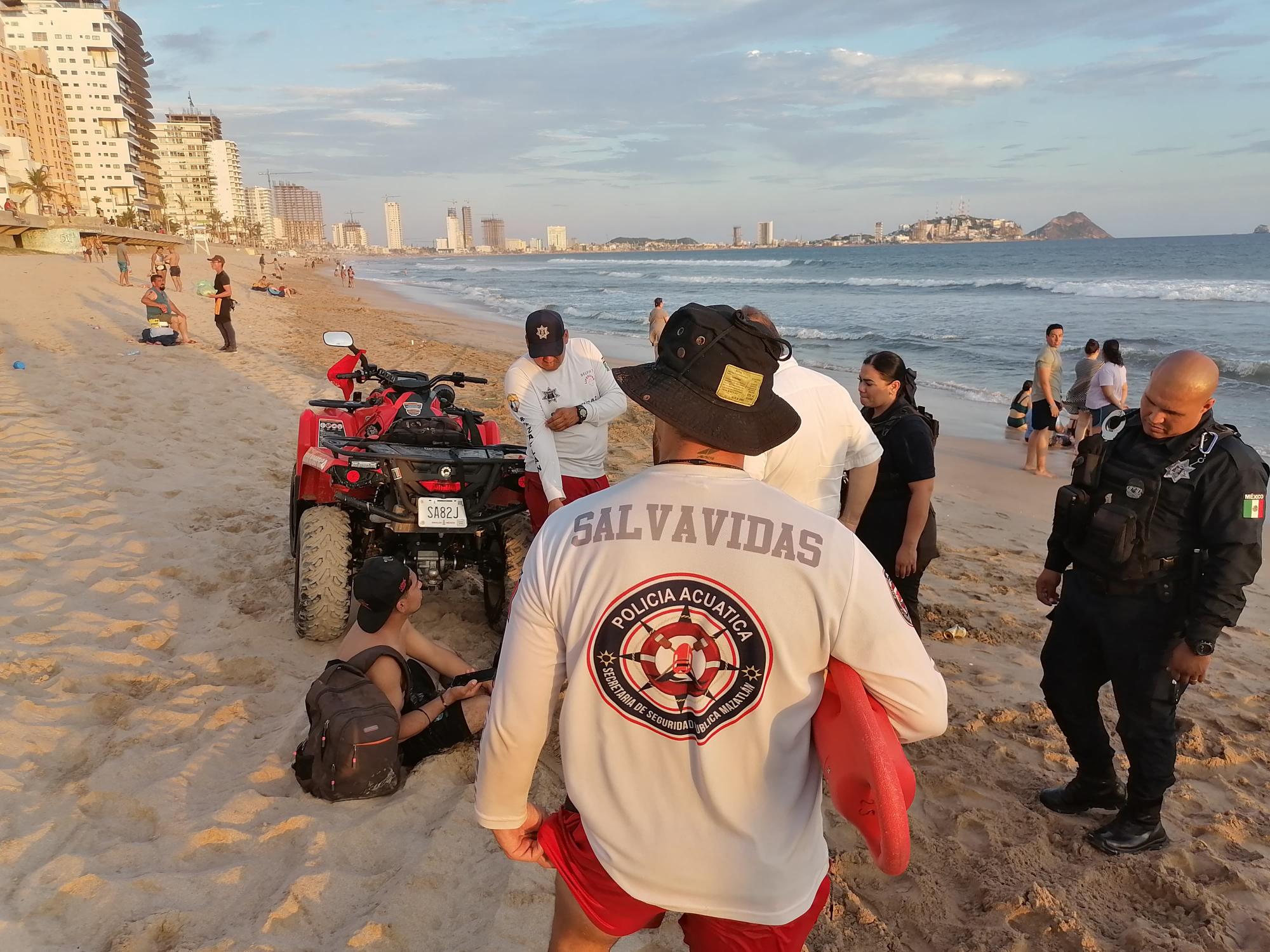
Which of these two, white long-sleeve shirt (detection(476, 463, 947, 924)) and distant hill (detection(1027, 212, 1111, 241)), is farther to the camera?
distant hill (detection(1027, 212, 1111, 241))

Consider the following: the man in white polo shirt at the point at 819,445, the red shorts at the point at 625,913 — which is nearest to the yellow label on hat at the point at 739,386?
the red shorts at the point at 625,913

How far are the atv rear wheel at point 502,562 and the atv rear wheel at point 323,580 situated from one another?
79 cm

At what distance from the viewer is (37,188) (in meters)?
64.4

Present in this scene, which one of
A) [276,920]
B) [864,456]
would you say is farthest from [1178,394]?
[276,920]

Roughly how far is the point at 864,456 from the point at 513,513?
1.97 meters

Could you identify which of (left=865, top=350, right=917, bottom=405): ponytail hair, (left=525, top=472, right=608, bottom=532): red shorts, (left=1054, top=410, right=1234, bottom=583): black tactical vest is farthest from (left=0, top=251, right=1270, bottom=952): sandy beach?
(left=865, top=350, right=917, bottom=405): ponytail hair

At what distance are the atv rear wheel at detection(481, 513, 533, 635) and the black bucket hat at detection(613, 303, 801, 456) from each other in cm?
326

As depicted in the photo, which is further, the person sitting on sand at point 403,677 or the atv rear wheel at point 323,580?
the atv rear wheel at point 323,580

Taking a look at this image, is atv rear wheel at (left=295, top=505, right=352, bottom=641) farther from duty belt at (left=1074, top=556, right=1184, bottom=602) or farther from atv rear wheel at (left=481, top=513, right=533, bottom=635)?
duty belt at (left=1074, top=556, right=1184, bottom=602)

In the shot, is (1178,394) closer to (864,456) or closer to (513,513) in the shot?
(864,456)

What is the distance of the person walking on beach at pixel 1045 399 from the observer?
9.08 m

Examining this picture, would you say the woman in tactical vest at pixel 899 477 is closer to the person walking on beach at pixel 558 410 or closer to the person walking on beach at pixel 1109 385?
the person walking on beach at pixel 558 410

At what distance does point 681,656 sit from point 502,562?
11.1ft

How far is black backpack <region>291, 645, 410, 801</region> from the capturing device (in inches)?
123
